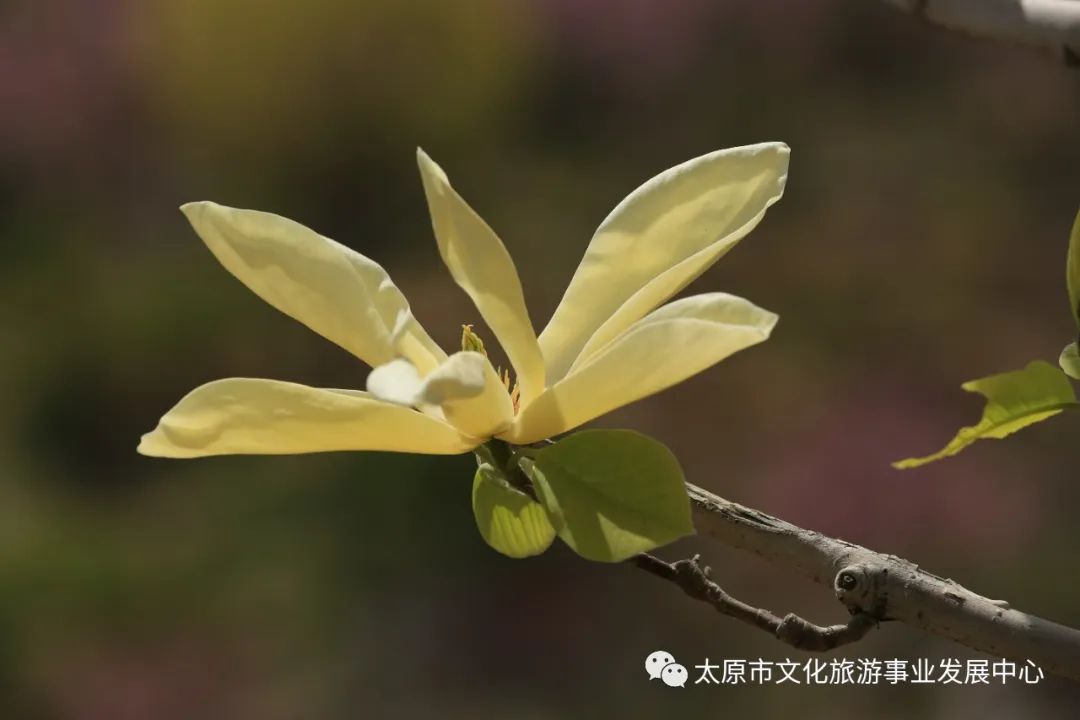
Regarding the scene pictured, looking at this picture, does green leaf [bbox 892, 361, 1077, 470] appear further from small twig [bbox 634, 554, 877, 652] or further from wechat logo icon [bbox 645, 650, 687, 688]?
wechat logo icon [bbox 645, 650, 687, 688]

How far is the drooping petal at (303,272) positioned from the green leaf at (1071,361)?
14 cm

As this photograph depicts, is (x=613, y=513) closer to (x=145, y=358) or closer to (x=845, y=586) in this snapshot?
(x=845, y=586)

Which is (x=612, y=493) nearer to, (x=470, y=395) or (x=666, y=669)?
(x=470, y=395)

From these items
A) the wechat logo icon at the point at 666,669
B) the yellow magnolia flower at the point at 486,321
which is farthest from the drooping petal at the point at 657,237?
the wechat logo icon at the point at 666,669

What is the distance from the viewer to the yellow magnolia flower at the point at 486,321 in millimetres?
218

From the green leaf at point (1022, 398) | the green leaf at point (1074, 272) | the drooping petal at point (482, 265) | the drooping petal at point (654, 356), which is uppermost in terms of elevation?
the drooping petal at point (482, 265)

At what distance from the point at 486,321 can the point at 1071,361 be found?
124 mm

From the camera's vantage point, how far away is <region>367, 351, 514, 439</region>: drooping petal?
20 cm

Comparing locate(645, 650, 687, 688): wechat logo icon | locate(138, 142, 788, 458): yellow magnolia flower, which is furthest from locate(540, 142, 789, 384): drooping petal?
locate(645, 650, 687, 688): wechat logo icon

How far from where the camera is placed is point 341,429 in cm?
24

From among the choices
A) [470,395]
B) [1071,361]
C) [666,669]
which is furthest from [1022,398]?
[666,669]

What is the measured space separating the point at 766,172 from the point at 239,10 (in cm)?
140

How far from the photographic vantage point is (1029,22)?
0.93 feet

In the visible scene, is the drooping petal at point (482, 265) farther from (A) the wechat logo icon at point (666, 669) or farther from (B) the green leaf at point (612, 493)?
(A) the wechat logo icon at point (666, 669)
